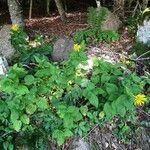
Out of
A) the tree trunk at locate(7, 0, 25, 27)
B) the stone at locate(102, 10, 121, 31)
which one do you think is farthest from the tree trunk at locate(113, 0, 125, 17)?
the tree trunk at locate(7, 0, 25, 27)

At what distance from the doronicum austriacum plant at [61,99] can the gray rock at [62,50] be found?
3.56ft

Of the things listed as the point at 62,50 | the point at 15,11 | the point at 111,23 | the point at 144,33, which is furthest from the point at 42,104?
the point at 15,11

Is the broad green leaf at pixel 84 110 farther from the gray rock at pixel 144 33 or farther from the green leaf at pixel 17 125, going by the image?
the gray rock at pixel 144 33

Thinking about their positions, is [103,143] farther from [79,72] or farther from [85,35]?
[85,35]

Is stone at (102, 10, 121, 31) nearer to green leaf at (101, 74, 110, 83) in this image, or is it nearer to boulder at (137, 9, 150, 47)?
boulder at (137, 9, 150, 47)

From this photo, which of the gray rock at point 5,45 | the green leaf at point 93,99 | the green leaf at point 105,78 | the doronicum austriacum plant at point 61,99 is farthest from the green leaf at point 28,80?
the gray rock at point 5,45

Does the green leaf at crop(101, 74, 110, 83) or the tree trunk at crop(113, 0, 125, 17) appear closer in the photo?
the green leaf at crop(101, 74, 110, 83)

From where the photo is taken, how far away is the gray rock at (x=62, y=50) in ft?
17.9

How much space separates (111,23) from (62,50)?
1.58 metres

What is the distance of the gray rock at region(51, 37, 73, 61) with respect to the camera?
17.9ft

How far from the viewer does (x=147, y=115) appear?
4895 millimetres

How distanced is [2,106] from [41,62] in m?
0.70

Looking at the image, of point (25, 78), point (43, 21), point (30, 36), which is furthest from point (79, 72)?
point (43, 21)

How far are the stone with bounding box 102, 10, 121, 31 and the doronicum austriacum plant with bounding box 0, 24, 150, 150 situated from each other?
2364mm
